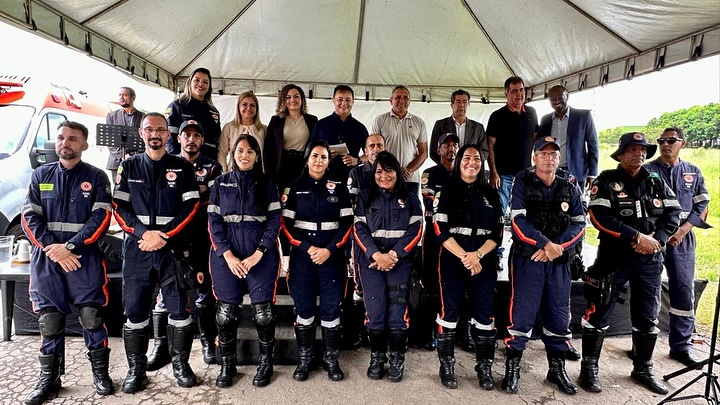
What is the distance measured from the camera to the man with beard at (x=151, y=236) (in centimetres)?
268

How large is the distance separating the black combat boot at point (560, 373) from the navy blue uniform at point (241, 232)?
7.19 feet

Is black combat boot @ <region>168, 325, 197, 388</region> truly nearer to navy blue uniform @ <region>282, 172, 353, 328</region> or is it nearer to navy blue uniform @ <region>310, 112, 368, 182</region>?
navy blue uniform @ <region>282, 172, 353, 328</region>

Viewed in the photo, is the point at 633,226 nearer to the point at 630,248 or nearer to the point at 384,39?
the point at 630,248

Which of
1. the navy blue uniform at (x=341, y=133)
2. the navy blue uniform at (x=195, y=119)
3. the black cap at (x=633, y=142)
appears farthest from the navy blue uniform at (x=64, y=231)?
the black cap at (x=633, y=142)

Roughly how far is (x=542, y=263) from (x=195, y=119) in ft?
10.5

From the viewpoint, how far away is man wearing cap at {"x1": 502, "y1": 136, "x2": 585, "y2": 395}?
2.76m

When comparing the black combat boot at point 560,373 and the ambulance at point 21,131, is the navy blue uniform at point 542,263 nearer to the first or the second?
the black combat boot at point 560,373

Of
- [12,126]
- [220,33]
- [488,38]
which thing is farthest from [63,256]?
[488,38]

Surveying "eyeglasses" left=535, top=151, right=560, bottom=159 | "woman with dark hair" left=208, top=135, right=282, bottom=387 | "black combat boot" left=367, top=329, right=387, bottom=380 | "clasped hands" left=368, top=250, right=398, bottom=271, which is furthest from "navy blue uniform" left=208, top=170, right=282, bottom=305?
"eyeglasses" left=535, top=151, right=560, bottom=159

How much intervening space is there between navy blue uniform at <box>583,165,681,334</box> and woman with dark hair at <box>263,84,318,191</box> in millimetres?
2566

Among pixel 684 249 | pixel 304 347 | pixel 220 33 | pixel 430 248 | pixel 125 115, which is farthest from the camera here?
pixel 220 33

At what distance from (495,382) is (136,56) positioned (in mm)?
5939

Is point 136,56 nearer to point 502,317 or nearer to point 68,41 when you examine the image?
point 68,41

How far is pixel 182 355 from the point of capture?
284cm
